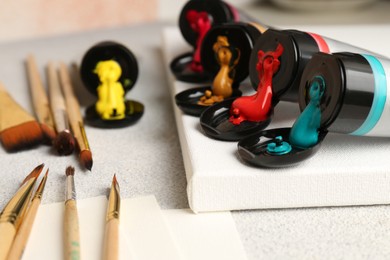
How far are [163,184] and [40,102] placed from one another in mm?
238

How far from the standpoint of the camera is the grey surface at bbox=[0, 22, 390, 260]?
49cm

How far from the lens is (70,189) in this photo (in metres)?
0.55

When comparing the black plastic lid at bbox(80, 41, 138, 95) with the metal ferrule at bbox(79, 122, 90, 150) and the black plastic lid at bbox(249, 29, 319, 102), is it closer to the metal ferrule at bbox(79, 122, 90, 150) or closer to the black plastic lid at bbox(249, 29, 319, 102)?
the metal ferrule at bbox(79, 122, 90, 150)

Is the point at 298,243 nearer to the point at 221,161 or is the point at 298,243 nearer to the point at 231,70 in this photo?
the point at 221,161

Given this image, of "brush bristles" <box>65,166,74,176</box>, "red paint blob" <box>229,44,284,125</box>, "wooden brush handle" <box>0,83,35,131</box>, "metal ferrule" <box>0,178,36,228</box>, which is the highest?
"red paint blob" <box>229,44,284,125</box>

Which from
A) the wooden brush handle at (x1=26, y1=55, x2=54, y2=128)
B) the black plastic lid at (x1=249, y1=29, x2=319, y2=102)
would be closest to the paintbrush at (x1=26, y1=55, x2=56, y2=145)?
the wooden brush handle at (x1=26, y1=55, x2=54, y2=128)

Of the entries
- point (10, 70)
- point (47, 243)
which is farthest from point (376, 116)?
point (10, 70)

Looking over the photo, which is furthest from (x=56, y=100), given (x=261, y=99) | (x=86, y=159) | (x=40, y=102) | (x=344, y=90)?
(x=344, y=90)

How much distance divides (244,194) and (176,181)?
9 centimetres

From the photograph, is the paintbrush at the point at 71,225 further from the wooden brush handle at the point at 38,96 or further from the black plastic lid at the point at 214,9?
the black plastic lid at the point at 214,9

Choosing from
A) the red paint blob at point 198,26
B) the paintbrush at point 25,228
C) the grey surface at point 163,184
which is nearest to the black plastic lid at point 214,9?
the red paint blob at point 198,26

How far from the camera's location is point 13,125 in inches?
26.0

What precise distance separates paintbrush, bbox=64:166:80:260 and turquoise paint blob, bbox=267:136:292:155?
0.57 ft

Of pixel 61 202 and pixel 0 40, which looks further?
pixel 0 40
